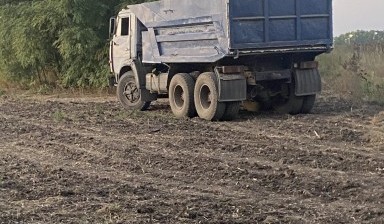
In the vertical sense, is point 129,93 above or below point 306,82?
below

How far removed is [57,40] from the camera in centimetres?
2647

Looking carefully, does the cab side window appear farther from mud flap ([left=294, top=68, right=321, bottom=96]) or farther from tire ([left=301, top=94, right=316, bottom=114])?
tire ([left=301, top=94, right=316, bottom=114])

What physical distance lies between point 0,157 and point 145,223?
5.36 m

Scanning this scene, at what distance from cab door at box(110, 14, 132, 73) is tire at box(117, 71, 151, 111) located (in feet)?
1.05

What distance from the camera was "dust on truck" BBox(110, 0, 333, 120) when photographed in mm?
15906

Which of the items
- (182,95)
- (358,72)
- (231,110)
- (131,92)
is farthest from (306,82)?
(358,72)

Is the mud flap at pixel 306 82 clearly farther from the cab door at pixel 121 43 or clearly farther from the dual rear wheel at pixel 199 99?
the cab door at pixel 121 43

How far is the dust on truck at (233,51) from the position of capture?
15906 millimetres

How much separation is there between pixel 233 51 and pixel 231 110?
4.67 ft

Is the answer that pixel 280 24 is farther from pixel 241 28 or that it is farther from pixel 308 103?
pixel 308 103

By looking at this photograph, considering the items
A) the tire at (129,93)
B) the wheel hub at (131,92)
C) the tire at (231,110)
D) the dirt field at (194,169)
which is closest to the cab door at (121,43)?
the tire at (129,93)

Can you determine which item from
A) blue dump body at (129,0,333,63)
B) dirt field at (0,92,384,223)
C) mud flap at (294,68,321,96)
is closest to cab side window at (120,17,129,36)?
blue dump body at (129,0,333,63)

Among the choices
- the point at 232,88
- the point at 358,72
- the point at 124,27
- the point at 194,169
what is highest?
the point at 124,27

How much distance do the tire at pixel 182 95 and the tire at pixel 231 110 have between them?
1.04 m
